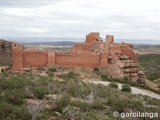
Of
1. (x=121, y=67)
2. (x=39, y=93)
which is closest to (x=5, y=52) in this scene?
(x=121, y=67)

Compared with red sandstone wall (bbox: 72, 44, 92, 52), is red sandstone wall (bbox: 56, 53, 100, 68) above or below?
below

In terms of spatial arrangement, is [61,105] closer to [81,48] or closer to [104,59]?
[104,59]

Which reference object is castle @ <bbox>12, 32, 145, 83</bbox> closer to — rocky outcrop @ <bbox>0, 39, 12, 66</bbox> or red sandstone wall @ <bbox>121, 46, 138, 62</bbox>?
red sandstone wall @ <bbox>121, 46, 138, 62</bbox>

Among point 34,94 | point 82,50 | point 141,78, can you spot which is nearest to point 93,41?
point 82,50

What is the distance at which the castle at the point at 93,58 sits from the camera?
35281 mm

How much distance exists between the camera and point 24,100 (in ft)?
52.9

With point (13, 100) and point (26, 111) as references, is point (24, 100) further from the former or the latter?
point (26, 111)

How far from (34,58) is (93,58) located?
27.2 ft

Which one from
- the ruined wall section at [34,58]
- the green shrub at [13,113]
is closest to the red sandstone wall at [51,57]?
the ruined wall section at [34,58]

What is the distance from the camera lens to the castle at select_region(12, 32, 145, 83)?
1389 inches

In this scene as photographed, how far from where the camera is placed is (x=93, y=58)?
37.6 metres

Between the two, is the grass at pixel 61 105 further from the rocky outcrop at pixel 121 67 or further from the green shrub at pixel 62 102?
the rocky outcrop at pixel 121 67
